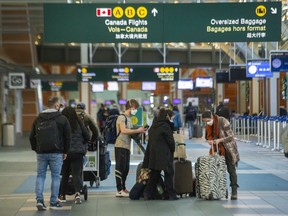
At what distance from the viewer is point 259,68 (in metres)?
25.8

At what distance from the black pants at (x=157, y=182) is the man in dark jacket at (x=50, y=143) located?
1.67 metres

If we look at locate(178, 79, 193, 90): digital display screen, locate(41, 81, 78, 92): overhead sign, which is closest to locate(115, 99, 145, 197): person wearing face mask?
locate(41, 81, 78, 92): overhead sign

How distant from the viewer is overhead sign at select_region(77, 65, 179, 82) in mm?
28719

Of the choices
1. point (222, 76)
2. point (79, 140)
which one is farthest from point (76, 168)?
point (222, 76)

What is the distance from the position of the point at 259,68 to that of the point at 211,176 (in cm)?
1619

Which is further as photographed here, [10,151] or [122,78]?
[122,78]

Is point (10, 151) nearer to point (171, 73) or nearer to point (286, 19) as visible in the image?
point (171, 73)

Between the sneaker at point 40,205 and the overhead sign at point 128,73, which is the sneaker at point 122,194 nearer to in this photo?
the sneaker at point 40,205

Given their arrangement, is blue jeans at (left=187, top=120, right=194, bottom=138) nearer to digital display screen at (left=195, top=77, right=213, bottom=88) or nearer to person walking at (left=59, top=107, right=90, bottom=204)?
digital display screen at (left=195, top=77, right=213, bottom=88)

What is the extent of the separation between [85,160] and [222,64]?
107ft

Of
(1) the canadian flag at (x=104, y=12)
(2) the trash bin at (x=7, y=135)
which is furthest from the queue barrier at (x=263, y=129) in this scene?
(2) the trash bin at (x=7, y=135)

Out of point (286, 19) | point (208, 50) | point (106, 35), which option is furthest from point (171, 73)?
point (208, 50)

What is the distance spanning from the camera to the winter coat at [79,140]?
998 centimetres

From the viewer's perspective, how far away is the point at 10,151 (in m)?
22.3
